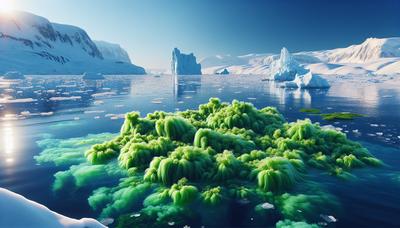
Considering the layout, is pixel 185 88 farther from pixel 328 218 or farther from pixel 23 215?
pixel 23 215

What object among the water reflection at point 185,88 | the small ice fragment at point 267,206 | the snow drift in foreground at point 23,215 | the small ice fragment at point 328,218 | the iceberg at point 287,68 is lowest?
the small ice fragment at point 328,218

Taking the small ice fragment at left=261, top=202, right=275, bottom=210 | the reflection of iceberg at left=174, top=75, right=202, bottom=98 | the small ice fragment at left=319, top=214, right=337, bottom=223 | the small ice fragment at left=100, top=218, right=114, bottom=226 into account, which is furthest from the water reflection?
the small ice fragment at left=319, top=214, right=337, bottom=223

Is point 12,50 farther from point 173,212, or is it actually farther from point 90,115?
point 173,212

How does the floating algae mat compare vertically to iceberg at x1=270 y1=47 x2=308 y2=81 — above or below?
below

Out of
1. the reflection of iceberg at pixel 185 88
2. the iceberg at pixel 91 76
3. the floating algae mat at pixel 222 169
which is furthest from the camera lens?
the iceberg at pixel 91 76

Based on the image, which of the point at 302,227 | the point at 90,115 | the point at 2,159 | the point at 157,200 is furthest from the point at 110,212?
the point at 90,115

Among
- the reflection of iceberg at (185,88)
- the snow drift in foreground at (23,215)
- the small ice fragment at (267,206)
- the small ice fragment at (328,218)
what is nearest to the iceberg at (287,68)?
the reflection of iceberg at (185,88)

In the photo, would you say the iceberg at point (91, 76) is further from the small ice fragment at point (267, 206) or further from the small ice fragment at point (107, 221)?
the small ice fragment at point (267, 206)

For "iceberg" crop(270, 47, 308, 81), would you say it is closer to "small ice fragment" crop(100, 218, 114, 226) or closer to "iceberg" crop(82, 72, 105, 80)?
"iceberg" crop(82, 72, 105, 80)

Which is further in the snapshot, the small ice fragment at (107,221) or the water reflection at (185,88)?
the water reflection at (185,88)
